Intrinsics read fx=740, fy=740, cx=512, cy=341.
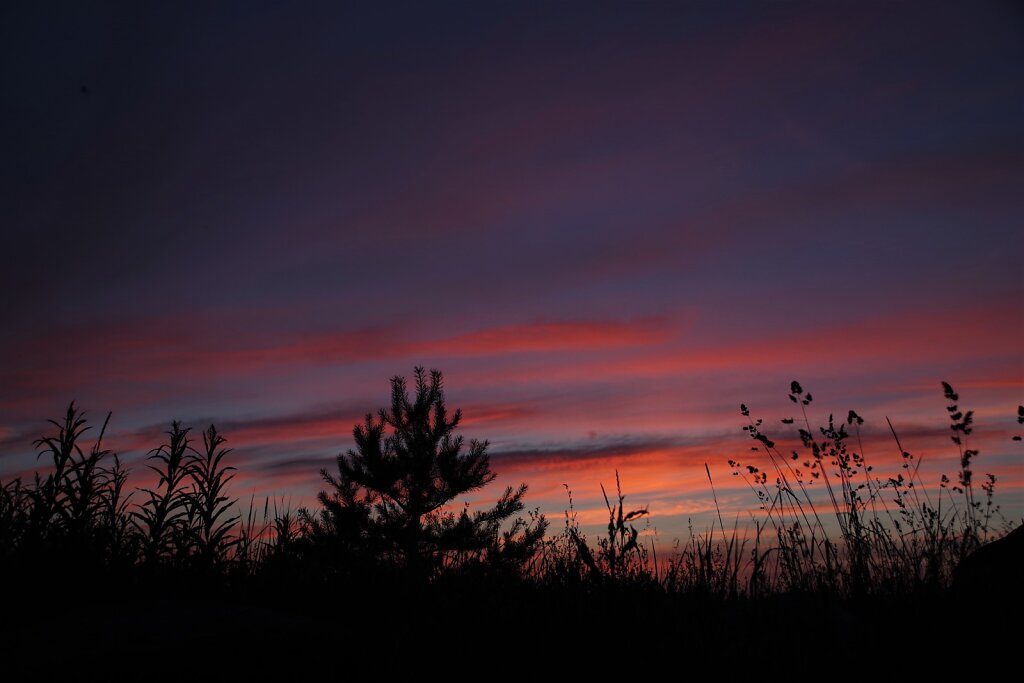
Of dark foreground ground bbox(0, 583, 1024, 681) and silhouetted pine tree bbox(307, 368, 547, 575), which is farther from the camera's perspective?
silhouetted pine tree bbox(307, 368, 547, 575)

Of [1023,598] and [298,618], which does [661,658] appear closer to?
[298,618]

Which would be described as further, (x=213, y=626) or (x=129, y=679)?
(x=213, y=626)

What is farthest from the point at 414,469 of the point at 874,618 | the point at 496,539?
the point at 874,618

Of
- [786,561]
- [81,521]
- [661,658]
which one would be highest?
[81,521]

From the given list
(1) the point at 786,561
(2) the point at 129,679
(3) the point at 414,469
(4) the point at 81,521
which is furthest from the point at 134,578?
(3) the point at 414,469

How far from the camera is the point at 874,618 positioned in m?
4.80

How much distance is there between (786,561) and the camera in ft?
18.6

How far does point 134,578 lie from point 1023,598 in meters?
6.54

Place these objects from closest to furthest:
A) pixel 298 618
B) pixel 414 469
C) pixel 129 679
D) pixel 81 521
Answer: pixel 129 679, pixel 298 618, pixel 81 521, pixel 414 469

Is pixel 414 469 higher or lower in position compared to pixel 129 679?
higher

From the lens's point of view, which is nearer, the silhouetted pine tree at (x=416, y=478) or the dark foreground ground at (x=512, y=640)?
the dark foreground ground at (x=512, y=640)

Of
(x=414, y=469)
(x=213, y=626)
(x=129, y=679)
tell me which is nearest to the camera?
(x=129, y=679)

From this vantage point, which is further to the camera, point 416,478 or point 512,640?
point 416,478

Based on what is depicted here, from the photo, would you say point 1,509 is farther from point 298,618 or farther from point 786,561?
point 786,561
